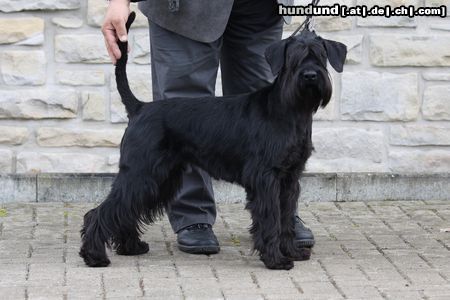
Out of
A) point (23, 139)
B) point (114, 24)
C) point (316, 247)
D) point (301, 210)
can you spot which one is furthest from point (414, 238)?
point (23, 139)

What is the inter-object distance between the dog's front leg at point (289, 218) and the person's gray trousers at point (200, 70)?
1.89 feet

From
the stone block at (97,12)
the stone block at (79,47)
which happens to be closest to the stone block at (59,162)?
the stone block at (79,47)

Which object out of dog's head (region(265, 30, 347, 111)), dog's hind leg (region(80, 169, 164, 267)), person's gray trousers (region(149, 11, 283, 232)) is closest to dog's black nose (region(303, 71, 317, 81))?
dog's head (region(265, 30, 347, 111))

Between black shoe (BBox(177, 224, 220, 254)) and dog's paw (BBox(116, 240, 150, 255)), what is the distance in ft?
0.72

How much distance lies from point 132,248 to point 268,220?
754 millimetres

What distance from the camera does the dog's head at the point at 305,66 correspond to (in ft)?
15.9

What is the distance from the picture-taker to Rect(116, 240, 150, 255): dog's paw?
537 centimetres

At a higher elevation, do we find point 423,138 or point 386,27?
point 386,27

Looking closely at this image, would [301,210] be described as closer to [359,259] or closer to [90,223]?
[359,259]

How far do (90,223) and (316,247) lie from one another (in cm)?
121

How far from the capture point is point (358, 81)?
695 centimetres

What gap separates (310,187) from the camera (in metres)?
6.94

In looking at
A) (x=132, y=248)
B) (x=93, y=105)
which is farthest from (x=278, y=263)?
(x=93, y=105)

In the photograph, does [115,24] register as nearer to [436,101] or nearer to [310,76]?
[310,76]
